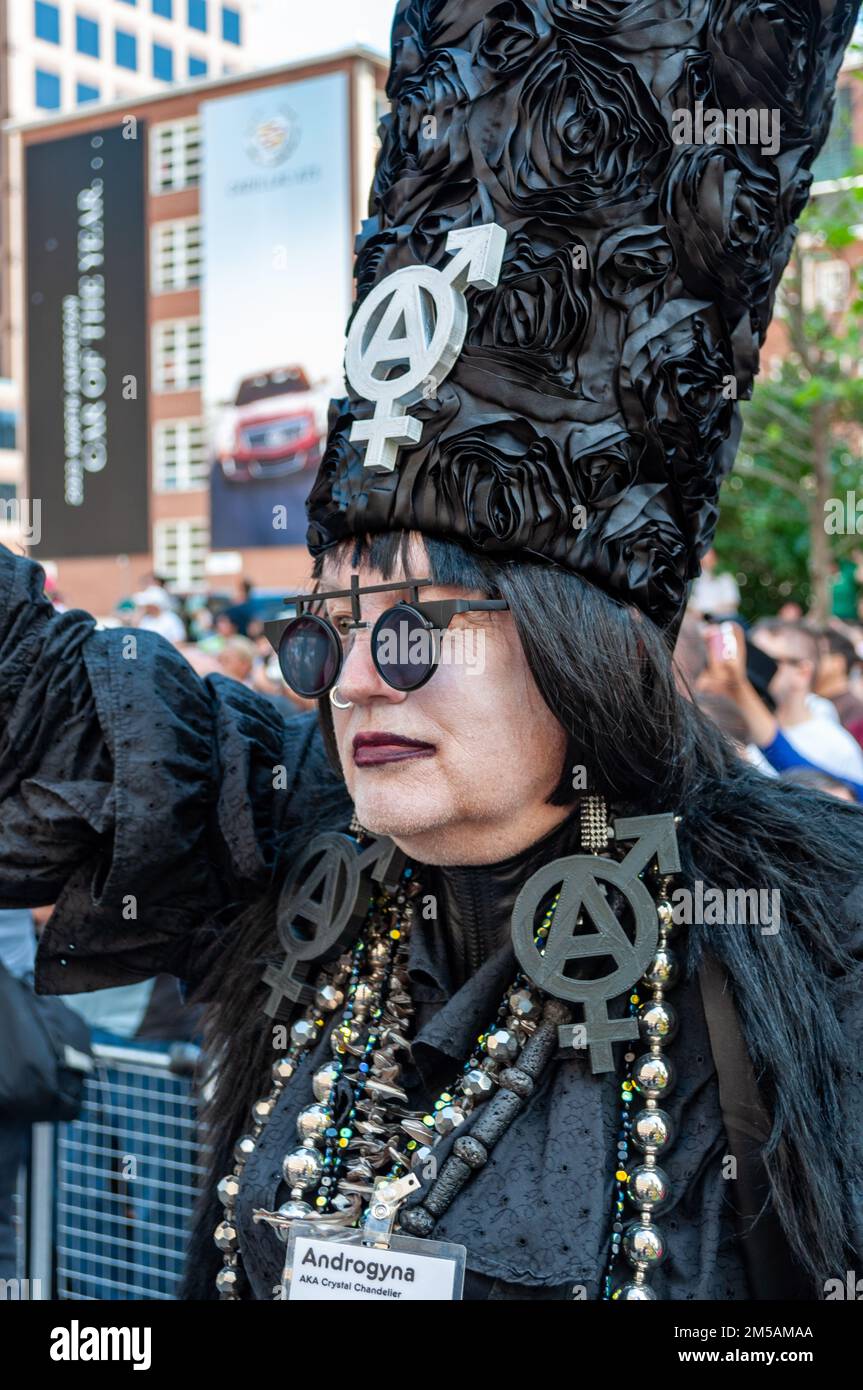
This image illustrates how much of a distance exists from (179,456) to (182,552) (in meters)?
1.81

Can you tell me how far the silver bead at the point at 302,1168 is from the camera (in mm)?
1788

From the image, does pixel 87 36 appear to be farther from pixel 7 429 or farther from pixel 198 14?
pixel 7 429

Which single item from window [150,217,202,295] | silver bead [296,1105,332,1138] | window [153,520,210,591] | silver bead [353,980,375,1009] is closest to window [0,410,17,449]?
window [153,520,210,591]

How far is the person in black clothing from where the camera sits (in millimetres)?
1635

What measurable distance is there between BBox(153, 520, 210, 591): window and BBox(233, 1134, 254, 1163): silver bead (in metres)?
22.9

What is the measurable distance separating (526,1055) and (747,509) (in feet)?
56.5

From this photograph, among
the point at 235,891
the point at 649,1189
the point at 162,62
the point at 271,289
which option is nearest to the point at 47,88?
the point at 162,62

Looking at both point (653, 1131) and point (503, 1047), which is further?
point (503, 1047)

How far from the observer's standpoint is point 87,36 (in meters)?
25.9

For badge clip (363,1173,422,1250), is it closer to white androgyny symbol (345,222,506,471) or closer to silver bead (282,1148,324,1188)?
silver bead (282,1148,324,1188)

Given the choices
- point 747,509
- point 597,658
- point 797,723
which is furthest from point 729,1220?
point 747,509

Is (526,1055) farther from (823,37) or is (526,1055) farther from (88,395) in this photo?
(88,395)

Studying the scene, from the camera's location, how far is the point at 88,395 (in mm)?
19812
